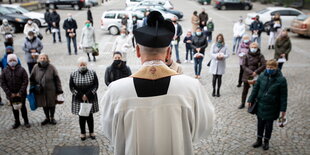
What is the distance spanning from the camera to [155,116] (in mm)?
2100

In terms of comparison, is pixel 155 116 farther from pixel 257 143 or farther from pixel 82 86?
pixel 257 143

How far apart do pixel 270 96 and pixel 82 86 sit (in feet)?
12.4

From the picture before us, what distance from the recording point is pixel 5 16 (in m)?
20.1

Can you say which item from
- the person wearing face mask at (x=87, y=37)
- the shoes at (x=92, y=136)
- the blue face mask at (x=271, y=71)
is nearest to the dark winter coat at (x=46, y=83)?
the shoes at (x=92, y=136)

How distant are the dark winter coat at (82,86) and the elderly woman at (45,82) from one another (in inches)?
35.5

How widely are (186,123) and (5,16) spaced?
21355mm

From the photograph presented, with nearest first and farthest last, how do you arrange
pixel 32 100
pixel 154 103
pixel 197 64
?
pixel 154 103, pixel 32 100, pixel 197 64

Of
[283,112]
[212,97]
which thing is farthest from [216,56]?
[283,112]

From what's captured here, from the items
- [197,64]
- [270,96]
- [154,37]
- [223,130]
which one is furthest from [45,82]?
[197,64]

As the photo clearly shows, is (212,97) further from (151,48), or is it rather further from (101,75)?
(151,48)

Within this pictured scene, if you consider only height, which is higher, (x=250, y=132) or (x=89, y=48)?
(x=89, y=48)

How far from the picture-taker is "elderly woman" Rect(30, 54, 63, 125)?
6.59m

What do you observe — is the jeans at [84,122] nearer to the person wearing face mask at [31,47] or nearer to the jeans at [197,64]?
the person wearing face mask at [31,47]

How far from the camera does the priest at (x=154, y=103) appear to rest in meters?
2.04
